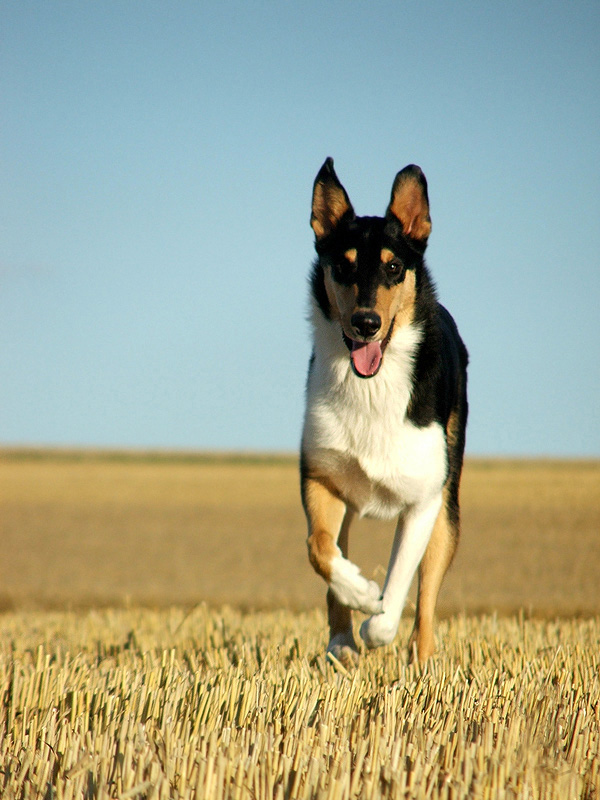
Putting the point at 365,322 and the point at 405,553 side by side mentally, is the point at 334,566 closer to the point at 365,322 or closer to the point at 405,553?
the point at 405,553

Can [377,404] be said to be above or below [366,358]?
below

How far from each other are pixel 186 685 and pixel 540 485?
23988 millimetres

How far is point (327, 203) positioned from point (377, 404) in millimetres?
1109

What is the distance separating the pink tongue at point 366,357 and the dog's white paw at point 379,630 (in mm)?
1202

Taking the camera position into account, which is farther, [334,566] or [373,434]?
[373,434]

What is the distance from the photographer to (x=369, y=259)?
4.05 metres

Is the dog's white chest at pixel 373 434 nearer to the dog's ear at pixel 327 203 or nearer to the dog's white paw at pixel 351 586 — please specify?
the dog's white paw at pixel 351 586

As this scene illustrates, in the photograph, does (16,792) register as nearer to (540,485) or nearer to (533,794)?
(533,794)

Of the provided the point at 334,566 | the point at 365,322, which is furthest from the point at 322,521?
the point at 365,322

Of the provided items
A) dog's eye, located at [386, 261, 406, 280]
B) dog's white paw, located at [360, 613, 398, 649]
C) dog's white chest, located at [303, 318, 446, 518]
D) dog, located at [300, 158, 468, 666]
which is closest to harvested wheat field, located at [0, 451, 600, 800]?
dog's white paw, located at [360, 613, 398, 649]

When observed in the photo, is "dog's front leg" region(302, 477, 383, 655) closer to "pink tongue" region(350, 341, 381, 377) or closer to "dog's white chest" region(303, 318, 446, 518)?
"dog's white chest" region(303, 318, 446, 518)

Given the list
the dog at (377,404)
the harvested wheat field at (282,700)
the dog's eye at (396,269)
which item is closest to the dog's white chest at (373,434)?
the dog at (377,404)

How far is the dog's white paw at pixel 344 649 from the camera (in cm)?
430

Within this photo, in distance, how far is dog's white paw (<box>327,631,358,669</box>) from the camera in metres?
4.30
